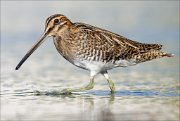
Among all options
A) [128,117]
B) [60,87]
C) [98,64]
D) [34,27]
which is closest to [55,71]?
[60,87]

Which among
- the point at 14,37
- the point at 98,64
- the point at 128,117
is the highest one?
the point at 14,37

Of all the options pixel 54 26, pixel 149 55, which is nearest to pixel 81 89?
pixel 54 26

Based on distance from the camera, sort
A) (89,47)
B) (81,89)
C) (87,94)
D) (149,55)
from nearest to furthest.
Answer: (89,47), (87,94), (81,89), (149,55)

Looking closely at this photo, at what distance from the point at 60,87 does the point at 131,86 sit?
1.30 meters

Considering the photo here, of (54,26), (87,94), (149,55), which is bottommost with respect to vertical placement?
(87,94)

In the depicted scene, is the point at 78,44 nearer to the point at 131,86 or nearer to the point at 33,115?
the point at 131,86

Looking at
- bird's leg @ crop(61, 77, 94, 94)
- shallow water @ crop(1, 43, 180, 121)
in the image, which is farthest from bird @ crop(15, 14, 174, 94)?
shallow water @ crop(1, 43, 180, 121)

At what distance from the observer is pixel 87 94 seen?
13.5m

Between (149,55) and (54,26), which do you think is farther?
(149,55)

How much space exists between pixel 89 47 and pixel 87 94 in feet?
2.67

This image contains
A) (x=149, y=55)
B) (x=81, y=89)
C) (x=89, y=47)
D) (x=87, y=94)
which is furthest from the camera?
(x=149, y=55)

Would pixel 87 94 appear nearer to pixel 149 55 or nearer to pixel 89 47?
pixel 89 47

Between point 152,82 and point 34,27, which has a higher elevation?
point 34,27

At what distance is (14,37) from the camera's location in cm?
2538
